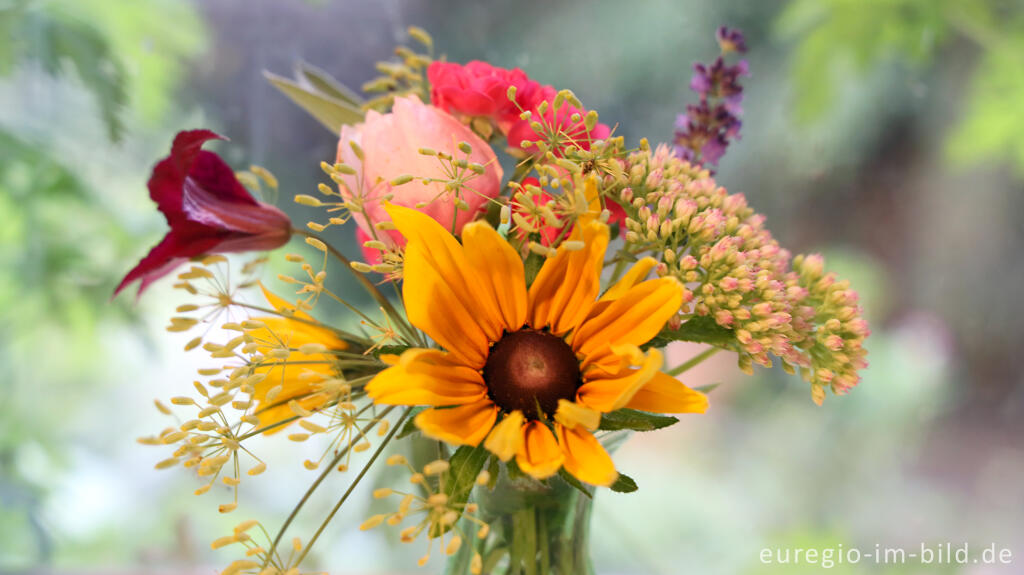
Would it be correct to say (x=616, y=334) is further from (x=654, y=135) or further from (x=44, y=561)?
(x=44, y=561)

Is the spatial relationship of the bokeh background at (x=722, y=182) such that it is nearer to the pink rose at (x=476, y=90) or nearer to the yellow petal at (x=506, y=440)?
the pink rose at (x=476, y=90)

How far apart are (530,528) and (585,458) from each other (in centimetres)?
13

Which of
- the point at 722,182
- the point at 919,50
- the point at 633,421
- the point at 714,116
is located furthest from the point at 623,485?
the point at 919,50

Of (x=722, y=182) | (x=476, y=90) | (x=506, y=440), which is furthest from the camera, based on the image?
(x=722, y=182)

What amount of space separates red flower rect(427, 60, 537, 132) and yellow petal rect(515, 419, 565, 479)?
18cm

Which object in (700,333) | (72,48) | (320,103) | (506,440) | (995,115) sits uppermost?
(995,115)

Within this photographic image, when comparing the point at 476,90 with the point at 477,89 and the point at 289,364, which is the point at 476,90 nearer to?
the point at 477,89

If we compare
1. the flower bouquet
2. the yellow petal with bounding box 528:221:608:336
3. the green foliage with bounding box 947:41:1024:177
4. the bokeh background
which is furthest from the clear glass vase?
the green foliage with bounding box 947:41:1024:177

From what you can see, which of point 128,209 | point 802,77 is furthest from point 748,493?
point 128,209

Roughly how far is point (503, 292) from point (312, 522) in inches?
30.6

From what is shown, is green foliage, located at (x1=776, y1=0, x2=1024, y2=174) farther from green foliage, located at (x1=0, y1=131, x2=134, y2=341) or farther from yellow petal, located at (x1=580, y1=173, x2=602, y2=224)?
green foliage, located at (x1=0, y1=131, x2=134, y2=341)

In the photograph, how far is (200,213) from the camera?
0.37 metres

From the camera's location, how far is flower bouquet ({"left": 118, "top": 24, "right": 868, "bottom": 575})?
11.6 inches

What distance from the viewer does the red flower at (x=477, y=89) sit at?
362mm
